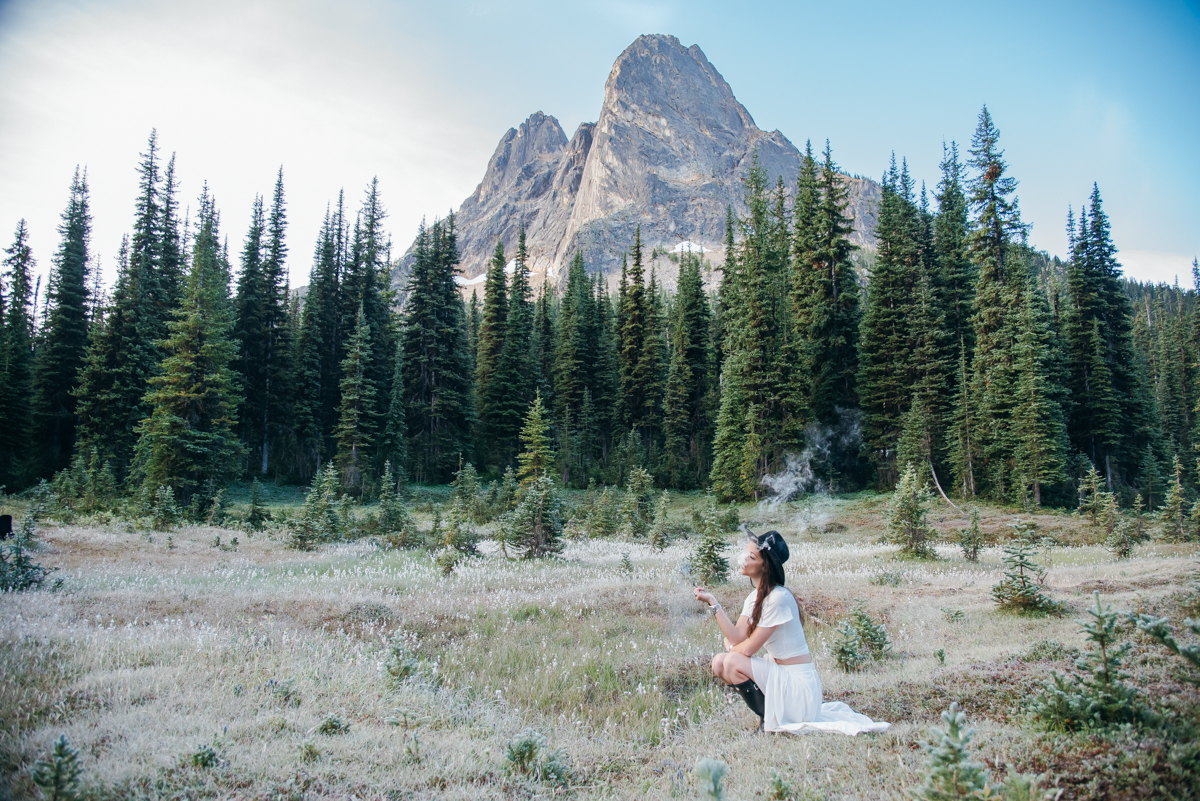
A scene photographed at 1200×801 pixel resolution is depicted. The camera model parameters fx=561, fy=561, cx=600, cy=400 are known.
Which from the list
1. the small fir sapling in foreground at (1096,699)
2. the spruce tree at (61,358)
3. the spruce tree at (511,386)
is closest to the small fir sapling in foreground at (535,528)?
the small fir sapling in foreground at (1096,699)

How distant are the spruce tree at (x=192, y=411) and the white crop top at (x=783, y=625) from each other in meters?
28.2

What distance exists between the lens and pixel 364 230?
169 feet

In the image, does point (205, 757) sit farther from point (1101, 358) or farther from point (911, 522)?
point (1101, 358)

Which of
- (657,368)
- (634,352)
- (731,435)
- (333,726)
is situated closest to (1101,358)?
(731,435)

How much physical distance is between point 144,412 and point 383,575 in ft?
101

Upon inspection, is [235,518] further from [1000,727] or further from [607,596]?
[1000,727]

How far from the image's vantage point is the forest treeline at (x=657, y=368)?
28.9 meters

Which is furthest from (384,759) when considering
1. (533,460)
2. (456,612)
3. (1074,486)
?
(1074,486)

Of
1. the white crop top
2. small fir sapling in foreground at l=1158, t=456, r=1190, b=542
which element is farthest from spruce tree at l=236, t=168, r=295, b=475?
small fir sapling in foreground at l=1158, t=456, r=1190, b=542

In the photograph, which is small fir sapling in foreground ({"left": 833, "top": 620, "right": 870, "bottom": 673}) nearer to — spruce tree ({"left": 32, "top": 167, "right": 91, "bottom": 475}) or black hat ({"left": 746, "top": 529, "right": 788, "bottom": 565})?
black hat ({"left": 746, "top": 529, "right": 788, "bottom": 565})

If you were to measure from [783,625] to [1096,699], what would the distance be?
2.17m

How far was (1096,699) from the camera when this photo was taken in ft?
13.3

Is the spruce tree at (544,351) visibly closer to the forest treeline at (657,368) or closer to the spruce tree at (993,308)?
the forest treeline at (657,368)

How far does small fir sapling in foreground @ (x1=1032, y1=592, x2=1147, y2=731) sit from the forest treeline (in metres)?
26.0
